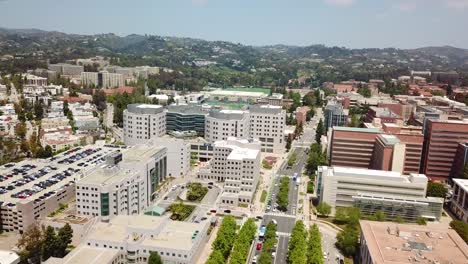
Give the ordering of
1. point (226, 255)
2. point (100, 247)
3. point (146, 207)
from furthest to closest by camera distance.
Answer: point (146, 207), point (226, 255), point (100, 247)

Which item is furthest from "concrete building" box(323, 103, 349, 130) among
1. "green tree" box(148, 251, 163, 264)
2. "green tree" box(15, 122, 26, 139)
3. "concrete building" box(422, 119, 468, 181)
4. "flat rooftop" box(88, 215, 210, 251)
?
"green tree" box(148, 251, 163, 264)

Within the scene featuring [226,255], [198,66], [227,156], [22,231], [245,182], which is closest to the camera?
[226,255]

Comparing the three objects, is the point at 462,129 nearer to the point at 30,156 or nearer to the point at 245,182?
the point at 245,182

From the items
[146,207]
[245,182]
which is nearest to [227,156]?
[245,182]

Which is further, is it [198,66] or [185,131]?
[198,66]

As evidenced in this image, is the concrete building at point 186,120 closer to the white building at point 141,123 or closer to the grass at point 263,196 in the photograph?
the white building at point 141,123

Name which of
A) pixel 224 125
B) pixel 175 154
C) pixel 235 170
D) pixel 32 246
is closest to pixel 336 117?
pixel 224 125

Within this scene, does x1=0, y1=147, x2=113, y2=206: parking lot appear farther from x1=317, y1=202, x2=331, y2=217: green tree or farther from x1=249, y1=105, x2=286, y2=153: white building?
x1=317, y1=202, x2=331, y2=217: green tree

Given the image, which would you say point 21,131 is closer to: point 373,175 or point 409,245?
point 373,175
